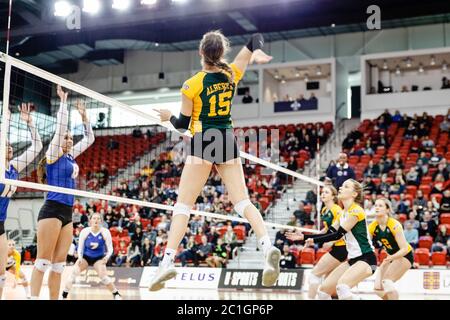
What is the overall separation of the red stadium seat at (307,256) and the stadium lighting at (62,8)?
1232 cm

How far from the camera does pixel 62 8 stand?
21359 millimetres

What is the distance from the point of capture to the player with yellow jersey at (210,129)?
4.88m

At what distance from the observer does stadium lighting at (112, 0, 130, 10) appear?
2175cm

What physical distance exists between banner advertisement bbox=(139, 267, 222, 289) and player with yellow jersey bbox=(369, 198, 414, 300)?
28.1 feet

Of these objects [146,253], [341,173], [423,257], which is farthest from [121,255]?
[423,257]

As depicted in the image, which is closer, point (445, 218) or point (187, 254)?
point (445, 218)

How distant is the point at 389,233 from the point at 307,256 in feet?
27.9

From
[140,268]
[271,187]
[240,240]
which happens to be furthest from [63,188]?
[271,187]

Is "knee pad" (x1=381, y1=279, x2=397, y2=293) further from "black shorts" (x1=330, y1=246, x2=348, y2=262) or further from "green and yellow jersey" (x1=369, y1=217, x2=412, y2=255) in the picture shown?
"black shorts" (x1=330, y1=246, x2=348, y2=262)

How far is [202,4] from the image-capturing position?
21.3 meters

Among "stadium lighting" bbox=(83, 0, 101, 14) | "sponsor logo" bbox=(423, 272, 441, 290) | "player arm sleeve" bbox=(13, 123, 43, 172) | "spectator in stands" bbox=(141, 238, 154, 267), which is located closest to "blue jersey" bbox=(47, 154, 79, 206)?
"player arm sleeve" bbox=(13, 123, 43, 172)

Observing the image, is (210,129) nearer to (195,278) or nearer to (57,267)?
(57,267)

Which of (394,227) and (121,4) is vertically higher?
(121,4)

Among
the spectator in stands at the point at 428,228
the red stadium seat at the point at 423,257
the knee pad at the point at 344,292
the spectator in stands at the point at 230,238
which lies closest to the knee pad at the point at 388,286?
the knee pad at the point at 344,292
